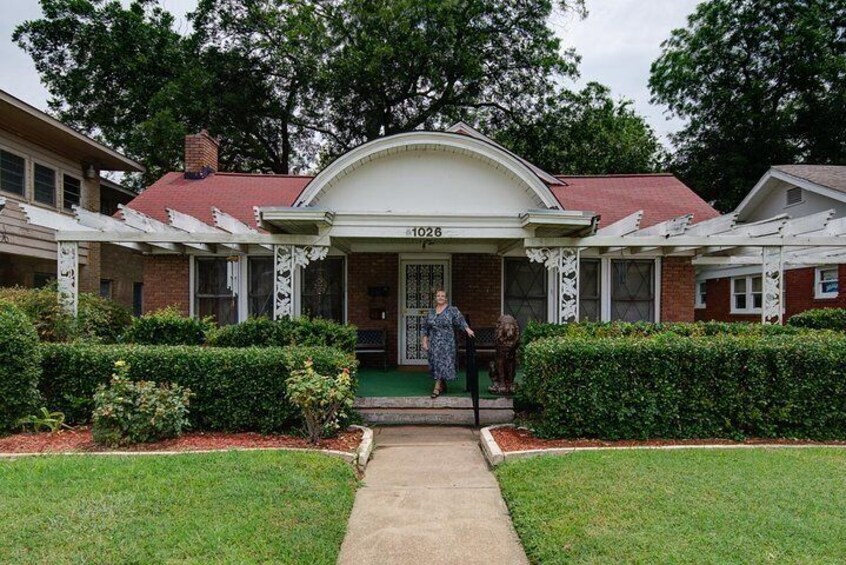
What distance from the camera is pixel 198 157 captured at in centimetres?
1384

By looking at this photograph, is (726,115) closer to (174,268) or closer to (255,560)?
(174,268)

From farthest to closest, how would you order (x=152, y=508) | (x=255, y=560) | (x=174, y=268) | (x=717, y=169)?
(x=717, y=169) < (x=174, y=268) < (x=152, y=508) < (x=255, y=560)

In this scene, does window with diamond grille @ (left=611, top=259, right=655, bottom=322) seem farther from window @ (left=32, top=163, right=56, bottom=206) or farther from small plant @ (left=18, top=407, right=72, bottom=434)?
window @ (left=32, top=163, right=56, bottom=206)

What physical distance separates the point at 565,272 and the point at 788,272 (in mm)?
12691

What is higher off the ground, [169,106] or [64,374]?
[169,106]

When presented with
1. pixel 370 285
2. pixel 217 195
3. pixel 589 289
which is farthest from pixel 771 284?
pixel 217 195

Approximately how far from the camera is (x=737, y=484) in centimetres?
476

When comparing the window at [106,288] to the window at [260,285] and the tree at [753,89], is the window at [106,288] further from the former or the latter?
the tree at [753,89]

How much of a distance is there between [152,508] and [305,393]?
6.65ft

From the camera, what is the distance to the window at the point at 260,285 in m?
11.2

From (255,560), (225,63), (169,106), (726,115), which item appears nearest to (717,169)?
(726,115)

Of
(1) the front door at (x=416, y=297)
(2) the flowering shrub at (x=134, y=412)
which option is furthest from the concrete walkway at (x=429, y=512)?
(1) the front door at (x=416, y=297)

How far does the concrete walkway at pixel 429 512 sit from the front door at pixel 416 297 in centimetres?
459

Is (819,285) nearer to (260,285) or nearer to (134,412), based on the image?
(260,285)
